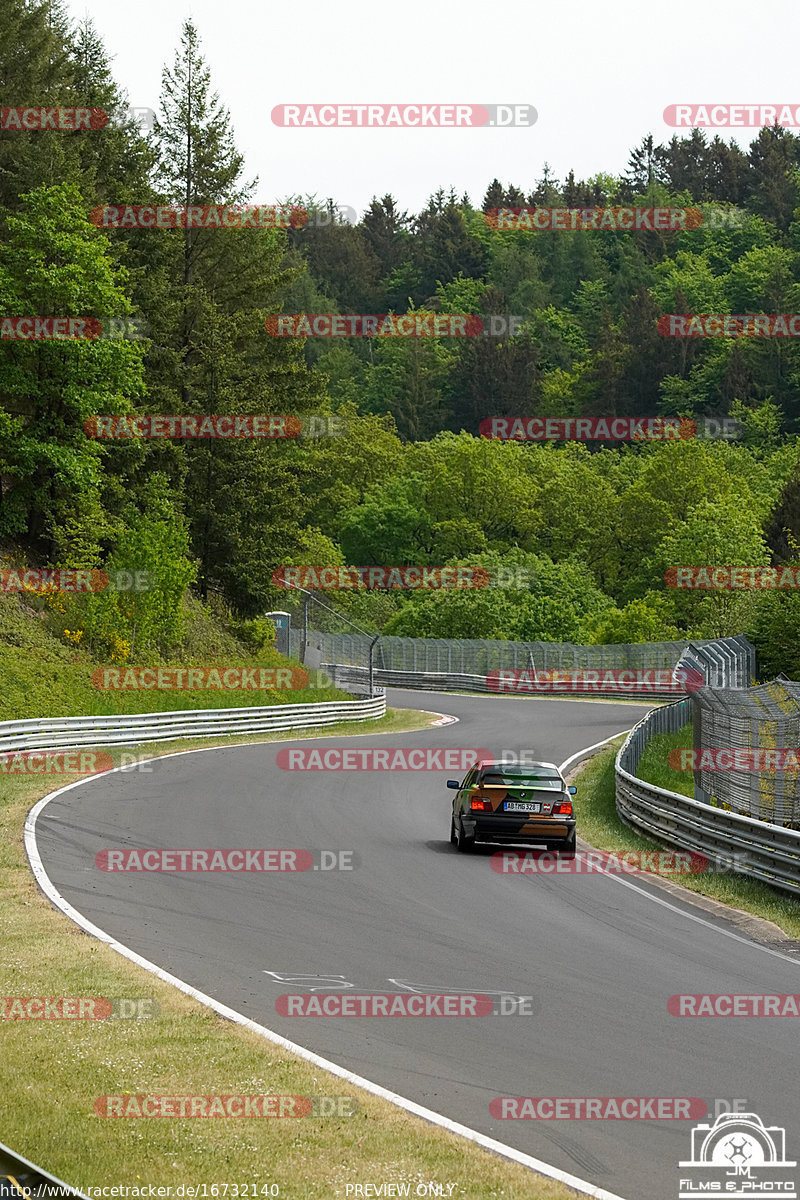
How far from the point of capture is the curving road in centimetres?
793

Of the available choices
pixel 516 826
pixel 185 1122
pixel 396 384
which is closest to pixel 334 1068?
pixel 185 1122

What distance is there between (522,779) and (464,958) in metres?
7.99

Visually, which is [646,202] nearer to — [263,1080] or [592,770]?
[592,770]

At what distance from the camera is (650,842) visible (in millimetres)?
21844

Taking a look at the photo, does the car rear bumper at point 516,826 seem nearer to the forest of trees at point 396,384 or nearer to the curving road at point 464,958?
the curving road at point 464,958

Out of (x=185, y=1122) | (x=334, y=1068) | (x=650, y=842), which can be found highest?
(x=185, y=1122)

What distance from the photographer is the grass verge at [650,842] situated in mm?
15461

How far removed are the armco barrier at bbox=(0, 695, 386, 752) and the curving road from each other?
25.8 ft

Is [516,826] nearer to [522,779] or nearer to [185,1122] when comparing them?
[522,779]

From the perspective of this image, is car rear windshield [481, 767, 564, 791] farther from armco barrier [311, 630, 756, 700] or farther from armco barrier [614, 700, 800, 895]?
armco barrier [311, 630, 756, 700]

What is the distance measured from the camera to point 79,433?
46562mm

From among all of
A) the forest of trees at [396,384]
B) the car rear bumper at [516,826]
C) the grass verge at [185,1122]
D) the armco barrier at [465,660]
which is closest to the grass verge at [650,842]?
the car rear bumper at [516,826]

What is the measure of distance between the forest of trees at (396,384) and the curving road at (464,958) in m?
25.7

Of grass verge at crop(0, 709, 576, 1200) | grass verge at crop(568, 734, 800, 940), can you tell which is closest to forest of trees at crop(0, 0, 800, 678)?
→ grass verge at crop(568, 734, 800, 940)
